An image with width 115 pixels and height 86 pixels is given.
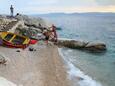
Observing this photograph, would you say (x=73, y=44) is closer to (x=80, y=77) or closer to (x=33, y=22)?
(x=80, y=77)

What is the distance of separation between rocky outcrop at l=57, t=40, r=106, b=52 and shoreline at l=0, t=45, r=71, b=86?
373 inches

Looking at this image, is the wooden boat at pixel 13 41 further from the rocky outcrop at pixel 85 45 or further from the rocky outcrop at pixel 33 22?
the rocky outcrop at pixel 33 22

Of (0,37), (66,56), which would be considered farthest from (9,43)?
(66,56)

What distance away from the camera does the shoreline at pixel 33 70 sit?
20366 millimetres

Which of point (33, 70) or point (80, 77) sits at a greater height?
point (33, 70)

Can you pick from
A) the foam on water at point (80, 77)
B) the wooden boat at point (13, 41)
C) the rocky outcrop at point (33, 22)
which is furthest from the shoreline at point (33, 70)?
the rocky outcrop at point (33, 22)

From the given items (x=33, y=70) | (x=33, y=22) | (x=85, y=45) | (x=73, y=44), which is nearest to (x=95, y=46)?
(x=85, y=45)

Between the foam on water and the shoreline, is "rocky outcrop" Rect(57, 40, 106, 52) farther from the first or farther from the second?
the foam on water

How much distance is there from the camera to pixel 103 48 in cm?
3991

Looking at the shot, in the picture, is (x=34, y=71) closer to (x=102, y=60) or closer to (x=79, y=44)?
(x=102, y=60)

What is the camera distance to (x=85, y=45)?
40.2 m

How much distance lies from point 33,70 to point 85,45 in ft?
58.1

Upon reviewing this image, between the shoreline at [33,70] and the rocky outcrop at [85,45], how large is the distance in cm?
947

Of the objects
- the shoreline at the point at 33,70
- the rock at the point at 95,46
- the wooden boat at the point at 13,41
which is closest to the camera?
the shoreline at the point at 33,70
